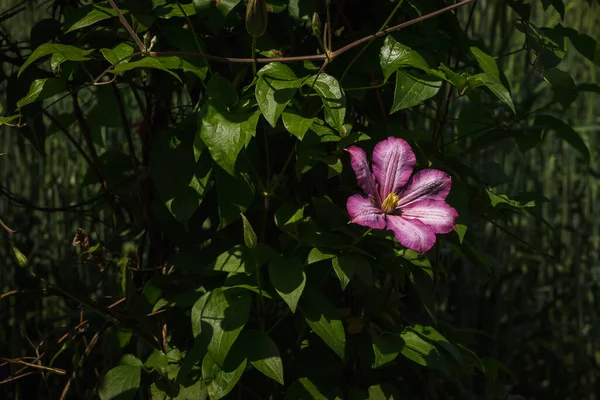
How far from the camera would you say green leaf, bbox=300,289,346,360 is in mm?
1138

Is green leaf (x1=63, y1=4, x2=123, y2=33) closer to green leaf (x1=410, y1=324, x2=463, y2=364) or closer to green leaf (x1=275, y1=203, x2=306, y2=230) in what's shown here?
green leaf (x1=275, y1=203, x2=306, y2=230)

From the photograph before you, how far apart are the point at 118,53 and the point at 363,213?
0.38m

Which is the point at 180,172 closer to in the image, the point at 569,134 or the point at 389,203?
the point at 389,203

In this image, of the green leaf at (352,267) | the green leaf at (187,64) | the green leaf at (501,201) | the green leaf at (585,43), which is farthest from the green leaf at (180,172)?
the green leaf at (585,43)

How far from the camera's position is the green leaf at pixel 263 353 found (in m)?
1.11

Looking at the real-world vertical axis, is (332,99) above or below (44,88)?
below

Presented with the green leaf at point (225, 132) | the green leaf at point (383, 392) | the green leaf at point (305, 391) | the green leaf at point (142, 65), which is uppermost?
the green leaf at point (142, 65)

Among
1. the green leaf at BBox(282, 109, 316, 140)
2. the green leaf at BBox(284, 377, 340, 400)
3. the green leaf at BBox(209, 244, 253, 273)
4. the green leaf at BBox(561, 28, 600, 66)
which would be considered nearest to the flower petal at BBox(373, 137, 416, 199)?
the green leaf at BBox(282, 109, 316, 140)

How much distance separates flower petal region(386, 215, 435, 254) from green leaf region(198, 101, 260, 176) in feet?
0.70

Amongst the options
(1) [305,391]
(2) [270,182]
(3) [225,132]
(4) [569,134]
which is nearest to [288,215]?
(2) [270,182]

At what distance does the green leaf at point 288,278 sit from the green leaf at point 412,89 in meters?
0.25

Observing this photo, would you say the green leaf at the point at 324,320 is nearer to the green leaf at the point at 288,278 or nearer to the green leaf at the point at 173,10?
the green leaf at the point at 288,278

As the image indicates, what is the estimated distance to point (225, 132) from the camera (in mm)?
1057

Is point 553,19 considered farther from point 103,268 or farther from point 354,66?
point 103,268
